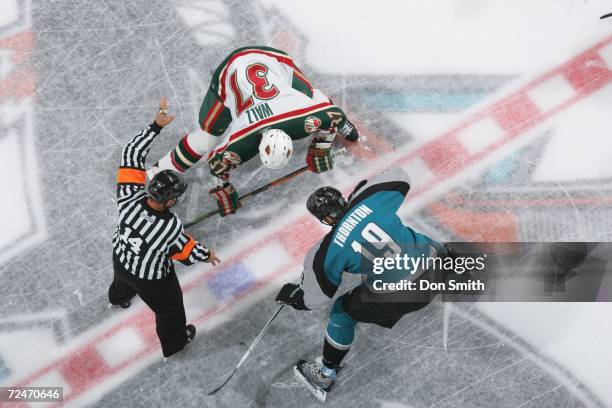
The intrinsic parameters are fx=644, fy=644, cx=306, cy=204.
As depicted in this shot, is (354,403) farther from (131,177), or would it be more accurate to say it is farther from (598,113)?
(598,113)

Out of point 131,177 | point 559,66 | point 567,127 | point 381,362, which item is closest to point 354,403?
point 381,362

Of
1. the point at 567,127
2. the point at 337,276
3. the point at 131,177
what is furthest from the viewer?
the point at 567,127

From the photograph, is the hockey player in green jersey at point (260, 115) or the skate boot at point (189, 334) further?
the skate boot at point (189, 334)

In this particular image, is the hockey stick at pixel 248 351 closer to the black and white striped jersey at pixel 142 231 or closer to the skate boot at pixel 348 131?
the black and white striped jersey at pixel 142 231

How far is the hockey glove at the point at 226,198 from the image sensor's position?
13.5ft

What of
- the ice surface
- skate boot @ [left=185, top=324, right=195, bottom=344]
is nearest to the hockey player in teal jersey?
the ice surface

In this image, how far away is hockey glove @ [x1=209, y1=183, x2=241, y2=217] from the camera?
4.10 meters

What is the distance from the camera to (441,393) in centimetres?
402

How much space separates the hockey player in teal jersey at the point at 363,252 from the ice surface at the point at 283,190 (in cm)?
47

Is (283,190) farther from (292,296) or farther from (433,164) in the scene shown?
(433,164)

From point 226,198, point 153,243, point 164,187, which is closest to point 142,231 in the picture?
point 153,243

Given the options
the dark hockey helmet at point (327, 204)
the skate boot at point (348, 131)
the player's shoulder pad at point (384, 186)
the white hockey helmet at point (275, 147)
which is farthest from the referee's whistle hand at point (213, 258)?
the skate boot at point (348, 131)

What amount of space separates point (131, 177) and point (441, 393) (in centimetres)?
230

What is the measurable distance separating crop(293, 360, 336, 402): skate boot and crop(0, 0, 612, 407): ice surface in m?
0.08
